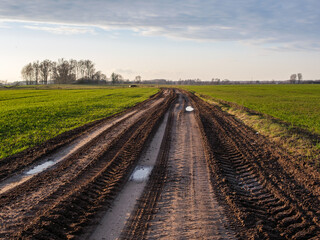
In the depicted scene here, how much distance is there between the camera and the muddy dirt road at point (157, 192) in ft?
15.0

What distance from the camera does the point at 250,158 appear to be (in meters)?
9.00

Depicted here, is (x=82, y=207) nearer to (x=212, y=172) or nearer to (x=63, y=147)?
(x=212, y=172)

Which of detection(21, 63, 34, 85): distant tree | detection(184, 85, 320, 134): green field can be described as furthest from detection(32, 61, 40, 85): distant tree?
detection(184, 85, 320, 134): green field

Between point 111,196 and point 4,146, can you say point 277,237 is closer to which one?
point 111,196

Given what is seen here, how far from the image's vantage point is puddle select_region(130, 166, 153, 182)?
23.0 ft

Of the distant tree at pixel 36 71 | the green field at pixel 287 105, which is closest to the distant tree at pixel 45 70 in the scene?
the distant tree at pixel 36 71

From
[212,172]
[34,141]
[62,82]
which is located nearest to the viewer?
[212,172]

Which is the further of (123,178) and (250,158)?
(250,158)

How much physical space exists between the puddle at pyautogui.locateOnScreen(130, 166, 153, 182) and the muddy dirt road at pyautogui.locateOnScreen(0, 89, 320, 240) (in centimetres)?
3

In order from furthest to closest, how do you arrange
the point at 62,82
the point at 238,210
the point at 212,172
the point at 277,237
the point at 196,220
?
the point at 62,82, the point at 212,172, the point at 238,210, the point at 196,220, the point at 277,237

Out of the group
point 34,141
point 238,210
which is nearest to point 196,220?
point 238,210

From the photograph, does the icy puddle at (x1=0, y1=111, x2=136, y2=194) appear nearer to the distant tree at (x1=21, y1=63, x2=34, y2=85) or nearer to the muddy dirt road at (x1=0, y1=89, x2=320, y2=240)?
the muddy dirt road at (x1=0, y1=89, x2=320, y2=240)

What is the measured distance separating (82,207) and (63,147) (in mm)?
5707

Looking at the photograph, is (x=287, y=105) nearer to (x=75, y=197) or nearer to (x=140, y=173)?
(x=140, y=173)
